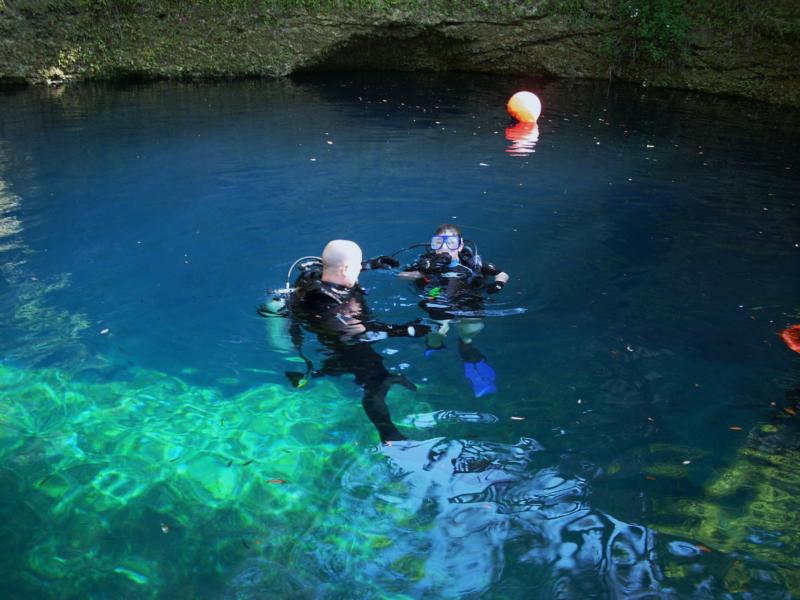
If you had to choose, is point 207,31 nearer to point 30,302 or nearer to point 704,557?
point 30,302

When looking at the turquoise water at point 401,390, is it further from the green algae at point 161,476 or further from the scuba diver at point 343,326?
the scuba diver at point 343,326

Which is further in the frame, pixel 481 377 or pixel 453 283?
pixel 453 283

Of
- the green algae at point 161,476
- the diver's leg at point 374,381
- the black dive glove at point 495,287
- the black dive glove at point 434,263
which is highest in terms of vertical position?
the black dive glove at point 434,263

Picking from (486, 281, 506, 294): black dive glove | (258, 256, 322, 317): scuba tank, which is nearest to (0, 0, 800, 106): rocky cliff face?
(486, 281, 506, 294): black dive glove

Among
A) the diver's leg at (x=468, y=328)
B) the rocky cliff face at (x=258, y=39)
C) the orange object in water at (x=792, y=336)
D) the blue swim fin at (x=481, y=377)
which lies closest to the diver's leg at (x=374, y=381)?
the blue swim fin at (x=481, y=377)

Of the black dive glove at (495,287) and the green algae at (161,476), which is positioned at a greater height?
the black dive glove at (495,287)

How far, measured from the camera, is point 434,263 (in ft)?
18.3

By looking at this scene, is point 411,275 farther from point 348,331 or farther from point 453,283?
point 348,331

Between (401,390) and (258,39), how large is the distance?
43.0 feet

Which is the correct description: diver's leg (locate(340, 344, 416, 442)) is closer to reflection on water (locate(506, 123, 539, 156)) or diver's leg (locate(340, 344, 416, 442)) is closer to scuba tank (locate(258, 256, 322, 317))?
scuba tank (locate(258, 256, 322, 317))

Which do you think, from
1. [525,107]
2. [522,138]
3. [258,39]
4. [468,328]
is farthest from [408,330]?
[258,39]

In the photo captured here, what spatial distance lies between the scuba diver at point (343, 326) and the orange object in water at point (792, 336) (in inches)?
107

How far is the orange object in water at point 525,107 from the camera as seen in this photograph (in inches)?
445

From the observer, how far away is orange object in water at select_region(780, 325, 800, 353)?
503cm
